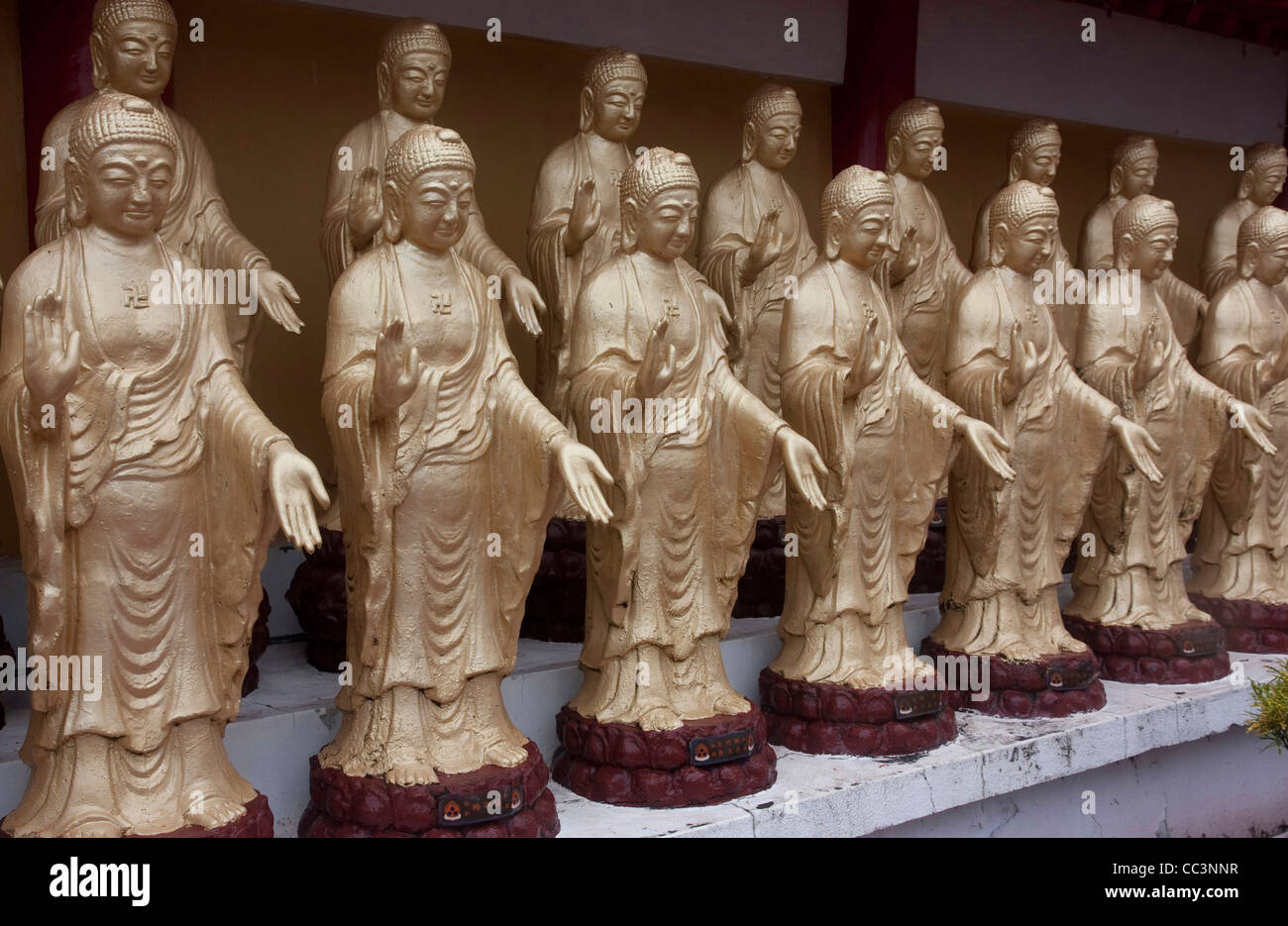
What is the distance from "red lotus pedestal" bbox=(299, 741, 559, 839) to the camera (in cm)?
413

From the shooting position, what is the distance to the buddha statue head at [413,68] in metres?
5.42

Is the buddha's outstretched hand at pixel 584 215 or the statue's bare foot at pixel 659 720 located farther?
the buddha's outstretched hand at pixel 584 215

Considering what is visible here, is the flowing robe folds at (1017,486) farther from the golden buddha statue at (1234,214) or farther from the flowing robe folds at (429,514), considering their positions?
the golden buddha statue at (1234,214)

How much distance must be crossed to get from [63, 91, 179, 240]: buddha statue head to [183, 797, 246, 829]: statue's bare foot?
1.71 m

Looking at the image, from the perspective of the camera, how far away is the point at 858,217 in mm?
5203

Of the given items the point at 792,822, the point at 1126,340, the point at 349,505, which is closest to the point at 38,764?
the point at 349,505

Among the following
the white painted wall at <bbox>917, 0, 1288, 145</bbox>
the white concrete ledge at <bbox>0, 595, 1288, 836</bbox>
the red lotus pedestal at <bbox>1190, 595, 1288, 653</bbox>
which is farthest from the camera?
the white painted wall at <bbox>917, 0, 1288, 145</bbox>

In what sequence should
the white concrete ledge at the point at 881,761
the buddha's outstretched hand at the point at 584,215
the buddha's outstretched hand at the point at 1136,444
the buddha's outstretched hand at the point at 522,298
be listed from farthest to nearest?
the buddha's outstretched hand at the point at 1136,444 < the buddha's outstretched hand at the point at 584,215 < the buddha's outstretched hand at the point at 522,298 < the white concrete ledge at the point at 881,761

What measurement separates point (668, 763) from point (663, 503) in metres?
0.94

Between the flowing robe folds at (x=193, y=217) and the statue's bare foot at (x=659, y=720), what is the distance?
221cm

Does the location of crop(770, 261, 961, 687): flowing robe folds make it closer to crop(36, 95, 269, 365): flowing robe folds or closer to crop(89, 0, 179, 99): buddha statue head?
crop(36, 95, 269, 365): flowing robe folds

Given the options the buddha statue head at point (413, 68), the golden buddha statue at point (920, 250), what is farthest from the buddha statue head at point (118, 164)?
the golden buddha statue at point (920, 250)

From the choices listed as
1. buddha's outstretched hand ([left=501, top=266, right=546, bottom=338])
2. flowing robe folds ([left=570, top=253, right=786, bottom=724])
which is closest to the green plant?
flowing robe folds ([left=570, top=253, right=786, bottom=724])

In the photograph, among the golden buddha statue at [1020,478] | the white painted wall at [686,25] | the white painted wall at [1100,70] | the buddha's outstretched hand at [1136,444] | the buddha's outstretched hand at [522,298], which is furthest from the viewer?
the white painted wall at [1100,70]
